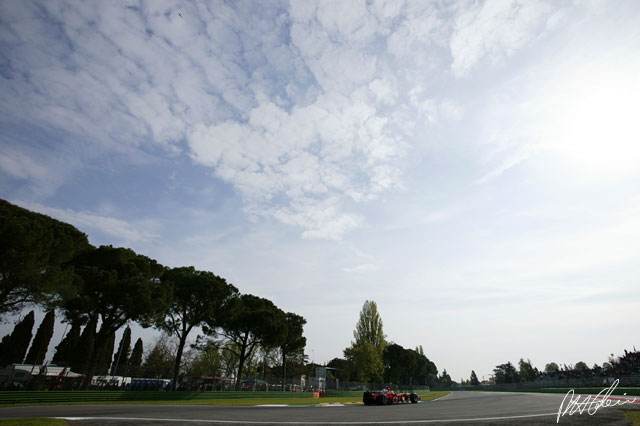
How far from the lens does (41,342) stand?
53688 mm

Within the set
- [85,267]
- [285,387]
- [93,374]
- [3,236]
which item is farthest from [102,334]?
[285,387]

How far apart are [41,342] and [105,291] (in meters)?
39.2

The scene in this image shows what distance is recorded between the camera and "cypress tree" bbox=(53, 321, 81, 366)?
174 ft

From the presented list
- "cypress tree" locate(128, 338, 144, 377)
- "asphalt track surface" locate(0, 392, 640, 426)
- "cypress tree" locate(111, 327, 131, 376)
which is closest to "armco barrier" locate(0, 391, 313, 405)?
"asphalt track surface" locate(0, 392, 640, 426)

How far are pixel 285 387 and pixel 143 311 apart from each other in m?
27.2

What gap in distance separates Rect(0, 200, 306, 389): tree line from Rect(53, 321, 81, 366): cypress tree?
5209 millimetres

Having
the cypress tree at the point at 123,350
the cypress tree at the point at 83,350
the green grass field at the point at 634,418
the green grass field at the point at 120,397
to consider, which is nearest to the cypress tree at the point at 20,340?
the cypress tree at the point at 83,350

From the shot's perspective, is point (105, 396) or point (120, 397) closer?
point (105, 396)

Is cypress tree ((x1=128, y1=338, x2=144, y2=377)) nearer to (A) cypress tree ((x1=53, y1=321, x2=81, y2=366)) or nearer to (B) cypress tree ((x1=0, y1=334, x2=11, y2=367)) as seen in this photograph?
(A) cypress tree ((x1=53, y1=321, x2=81, y2=366))

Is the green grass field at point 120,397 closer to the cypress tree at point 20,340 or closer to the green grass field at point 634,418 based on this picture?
the green grass field at point 634,418

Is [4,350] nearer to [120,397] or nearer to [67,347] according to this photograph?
[67,347]

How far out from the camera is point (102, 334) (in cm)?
2948

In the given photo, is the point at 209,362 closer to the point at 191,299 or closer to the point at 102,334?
the point at 191,299

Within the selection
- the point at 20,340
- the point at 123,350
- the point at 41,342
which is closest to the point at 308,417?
the point at 20,340
